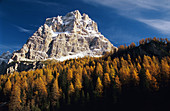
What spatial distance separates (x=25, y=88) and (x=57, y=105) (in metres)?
27.2

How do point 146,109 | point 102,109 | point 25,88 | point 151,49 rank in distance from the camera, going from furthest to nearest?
point 151,49 → point 25,88 → point 102,109 → point 146,109

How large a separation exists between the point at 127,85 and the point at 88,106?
66.7ft

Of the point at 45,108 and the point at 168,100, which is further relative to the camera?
the point at 45,108

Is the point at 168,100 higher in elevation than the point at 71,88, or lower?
lower

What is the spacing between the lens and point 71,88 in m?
62.9

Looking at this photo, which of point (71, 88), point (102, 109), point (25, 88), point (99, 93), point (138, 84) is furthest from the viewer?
point (25, 88)

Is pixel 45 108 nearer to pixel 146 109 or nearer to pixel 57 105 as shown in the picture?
pixel 57 105

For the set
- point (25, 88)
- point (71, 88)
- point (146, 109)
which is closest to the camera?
point (146, 109)

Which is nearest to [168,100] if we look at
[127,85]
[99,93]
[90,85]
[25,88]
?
[127,85]

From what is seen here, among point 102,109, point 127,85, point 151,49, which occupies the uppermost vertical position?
point 151,49

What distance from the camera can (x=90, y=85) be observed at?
216ft

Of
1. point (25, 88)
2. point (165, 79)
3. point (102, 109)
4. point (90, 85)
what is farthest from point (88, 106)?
point (25, 88)

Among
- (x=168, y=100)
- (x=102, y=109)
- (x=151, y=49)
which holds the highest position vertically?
(x=151, y=49)

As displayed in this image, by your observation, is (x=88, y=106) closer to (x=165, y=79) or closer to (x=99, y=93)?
(x=99, y=93)
